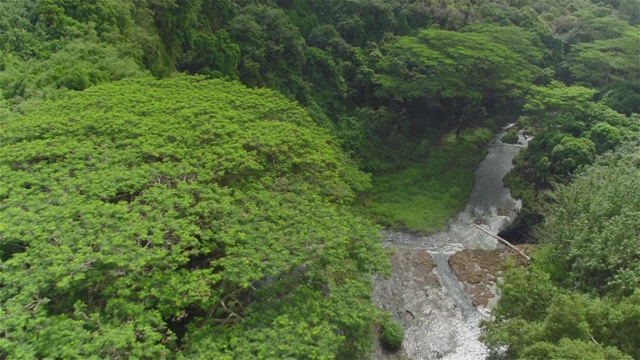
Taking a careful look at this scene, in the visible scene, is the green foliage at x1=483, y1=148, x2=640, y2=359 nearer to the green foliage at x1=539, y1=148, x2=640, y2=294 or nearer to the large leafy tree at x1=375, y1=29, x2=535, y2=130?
the green foliage at x1=539, y1=148, x2=640, y2=294

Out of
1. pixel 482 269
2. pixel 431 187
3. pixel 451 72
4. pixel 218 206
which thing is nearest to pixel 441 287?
pixel 482 269

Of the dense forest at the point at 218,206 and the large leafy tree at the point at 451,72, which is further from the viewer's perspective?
the large leafy tree at the point at 451,72

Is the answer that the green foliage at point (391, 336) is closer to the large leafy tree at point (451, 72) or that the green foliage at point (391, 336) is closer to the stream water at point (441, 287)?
the stream water at point (441, 287)

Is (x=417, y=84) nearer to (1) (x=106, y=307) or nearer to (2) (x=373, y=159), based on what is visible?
(2) (x=373, y=159)

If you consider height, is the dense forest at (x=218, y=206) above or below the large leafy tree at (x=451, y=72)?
above

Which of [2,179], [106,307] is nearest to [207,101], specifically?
[2,179]

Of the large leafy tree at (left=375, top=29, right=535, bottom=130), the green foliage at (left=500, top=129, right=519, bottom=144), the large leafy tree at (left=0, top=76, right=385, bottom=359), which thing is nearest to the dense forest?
the large leafy tree at (left=0, top=76, right=385, bottom=359)

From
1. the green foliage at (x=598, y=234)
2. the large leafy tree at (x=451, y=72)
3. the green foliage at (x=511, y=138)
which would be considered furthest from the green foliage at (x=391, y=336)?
the green foliage at (x=511, y=138)
